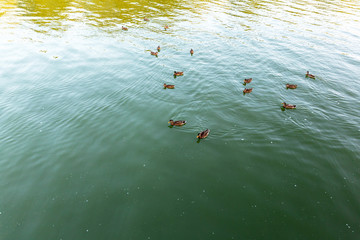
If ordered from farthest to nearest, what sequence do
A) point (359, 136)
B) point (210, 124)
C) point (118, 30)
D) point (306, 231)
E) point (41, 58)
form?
point (118, 30), point (41, 58), point (210, 124), point (359, 136), point (306, 231)

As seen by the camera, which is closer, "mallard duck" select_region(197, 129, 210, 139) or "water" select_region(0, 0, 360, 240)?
"water" select_region(0, 0, 360, 240)

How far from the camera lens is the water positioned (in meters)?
10.9

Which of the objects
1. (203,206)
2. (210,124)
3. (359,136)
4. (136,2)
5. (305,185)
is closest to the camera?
(203,206)

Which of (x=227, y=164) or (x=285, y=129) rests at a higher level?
(x=285, y=129)

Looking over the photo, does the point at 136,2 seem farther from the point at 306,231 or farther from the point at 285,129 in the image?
the point at 306,231

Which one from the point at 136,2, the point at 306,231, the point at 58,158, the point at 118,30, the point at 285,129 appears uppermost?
the point at 136,2

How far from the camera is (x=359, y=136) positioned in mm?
15359

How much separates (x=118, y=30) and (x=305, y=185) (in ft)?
111

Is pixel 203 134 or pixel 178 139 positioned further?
pixel 178 139

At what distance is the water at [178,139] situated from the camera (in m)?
10.9

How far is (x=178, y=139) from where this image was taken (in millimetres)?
15414

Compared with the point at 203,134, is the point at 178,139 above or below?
below

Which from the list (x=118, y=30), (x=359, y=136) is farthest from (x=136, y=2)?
(x=359, y=136)

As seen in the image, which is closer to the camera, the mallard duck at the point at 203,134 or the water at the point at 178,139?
the water at the point at 178,139
